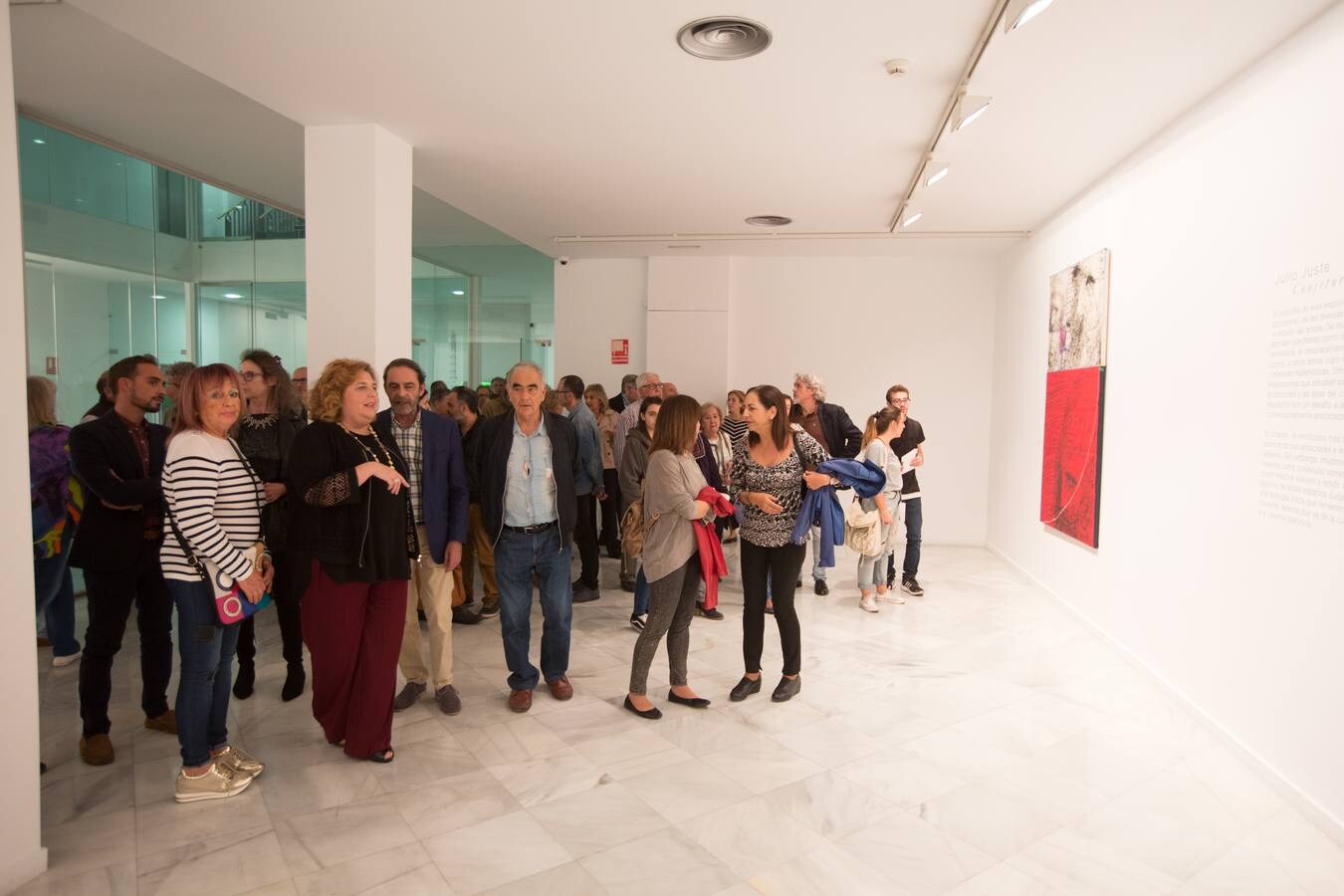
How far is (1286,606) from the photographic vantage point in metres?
3.42

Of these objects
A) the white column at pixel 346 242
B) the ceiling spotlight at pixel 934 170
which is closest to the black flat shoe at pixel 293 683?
the white column at pixel 346 242

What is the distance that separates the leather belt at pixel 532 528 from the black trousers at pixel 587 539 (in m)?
2.14

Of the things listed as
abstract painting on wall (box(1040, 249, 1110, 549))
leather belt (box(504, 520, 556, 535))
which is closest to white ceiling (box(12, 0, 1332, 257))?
abstract painting on wall (box(1040, 249, 1110, 549))

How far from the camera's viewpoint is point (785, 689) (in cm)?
428

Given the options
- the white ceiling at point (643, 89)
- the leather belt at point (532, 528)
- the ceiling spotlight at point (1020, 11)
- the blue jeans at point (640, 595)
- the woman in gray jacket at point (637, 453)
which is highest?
the white ceiling at point (643, 89)

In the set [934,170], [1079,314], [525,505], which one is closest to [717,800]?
[525,505]

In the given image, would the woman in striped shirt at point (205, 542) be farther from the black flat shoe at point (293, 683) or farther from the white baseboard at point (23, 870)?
the black flat shoe at point (293, 683)

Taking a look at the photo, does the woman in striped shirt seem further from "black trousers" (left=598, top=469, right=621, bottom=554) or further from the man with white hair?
"black trousers" (left=598, top=469, right=621, bottom=554)

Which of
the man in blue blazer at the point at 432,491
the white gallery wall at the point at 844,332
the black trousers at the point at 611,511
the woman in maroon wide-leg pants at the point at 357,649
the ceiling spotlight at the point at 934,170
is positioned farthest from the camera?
the white gallery wall at the point at 844,332

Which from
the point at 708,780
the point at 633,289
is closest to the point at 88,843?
the point at 708,780

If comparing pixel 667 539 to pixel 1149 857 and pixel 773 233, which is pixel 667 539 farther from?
pixel 773 233

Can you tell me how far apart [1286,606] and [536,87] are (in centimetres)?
429

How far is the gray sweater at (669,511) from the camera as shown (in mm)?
3764

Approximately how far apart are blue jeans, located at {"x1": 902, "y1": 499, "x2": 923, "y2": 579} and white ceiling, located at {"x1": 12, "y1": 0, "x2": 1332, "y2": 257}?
2.48 m
